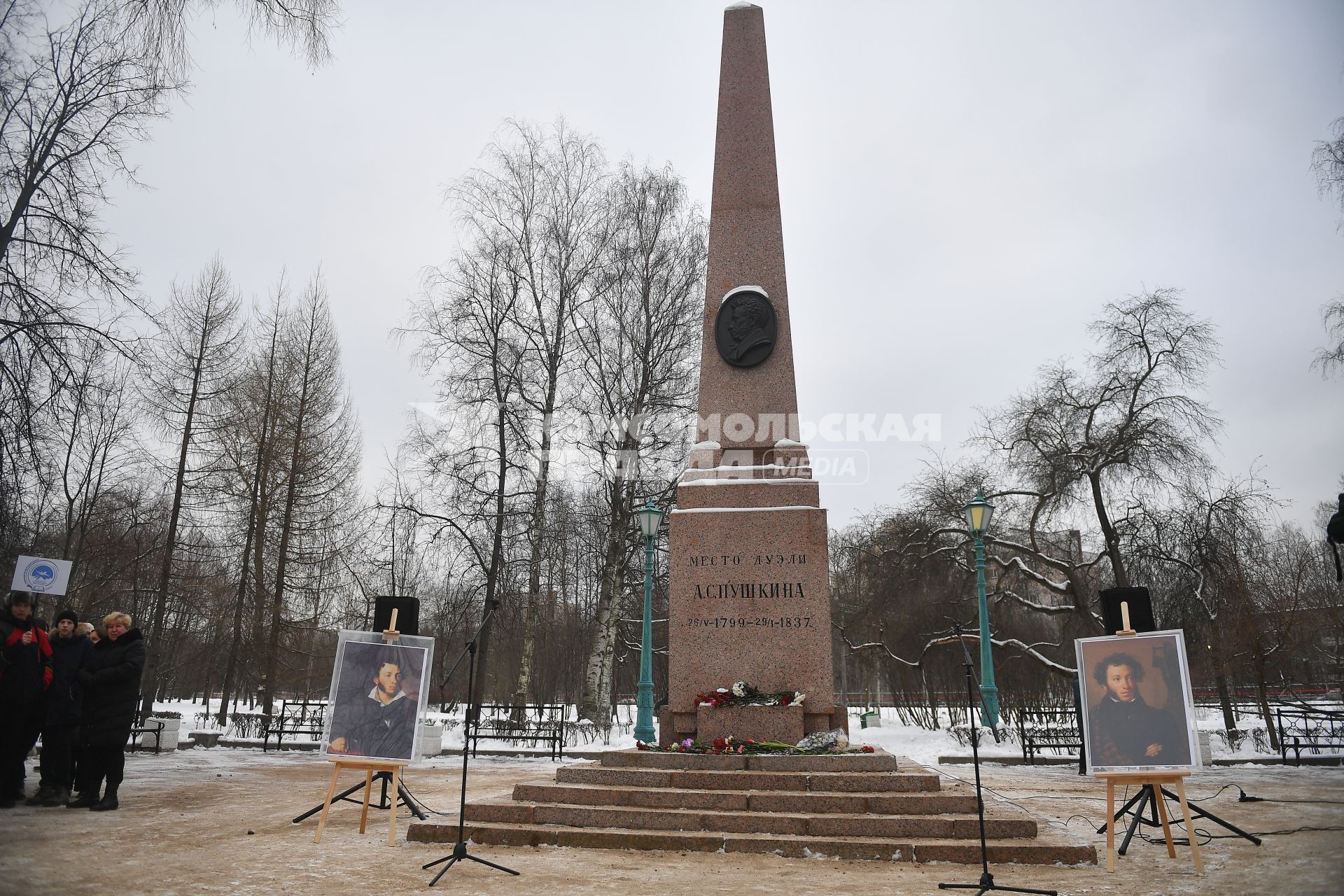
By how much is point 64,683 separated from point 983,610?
1344 centimetres

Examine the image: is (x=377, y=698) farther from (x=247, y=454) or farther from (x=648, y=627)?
(x=247, y=454)

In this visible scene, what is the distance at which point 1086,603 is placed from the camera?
19.7m

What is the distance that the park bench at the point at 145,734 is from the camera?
48.9 feet

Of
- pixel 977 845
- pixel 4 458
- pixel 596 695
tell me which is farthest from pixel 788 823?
pixel 596 695

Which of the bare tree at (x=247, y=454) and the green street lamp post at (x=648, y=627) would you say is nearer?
the green street lamp post at (x=648, y=627)

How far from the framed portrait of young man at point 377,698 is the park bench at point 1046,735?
40.6 ft

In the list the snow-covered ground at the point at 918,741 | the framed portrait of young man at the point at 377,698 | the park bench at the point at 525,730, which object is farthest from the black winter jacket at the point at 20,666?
the park bench at the point at 525,730

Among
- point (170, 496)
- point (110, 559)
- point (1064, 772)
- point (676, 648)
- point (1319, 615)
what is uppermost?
point (170, 496)

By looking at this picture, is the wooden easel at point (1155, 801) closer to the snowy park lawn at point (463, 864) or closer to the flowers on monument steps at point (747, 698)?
the snowy park lawn at point (463, 864)

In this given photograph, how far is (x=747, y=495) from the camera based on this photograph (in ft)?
31.4

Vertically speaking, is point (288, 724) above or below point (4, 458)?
below

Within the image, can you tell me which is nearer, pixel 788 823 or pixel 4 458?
pixel 788 823

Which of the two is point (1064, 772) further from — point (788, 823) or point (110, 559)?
point (110, 559)

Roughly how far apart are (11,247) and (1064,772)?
16.2m
